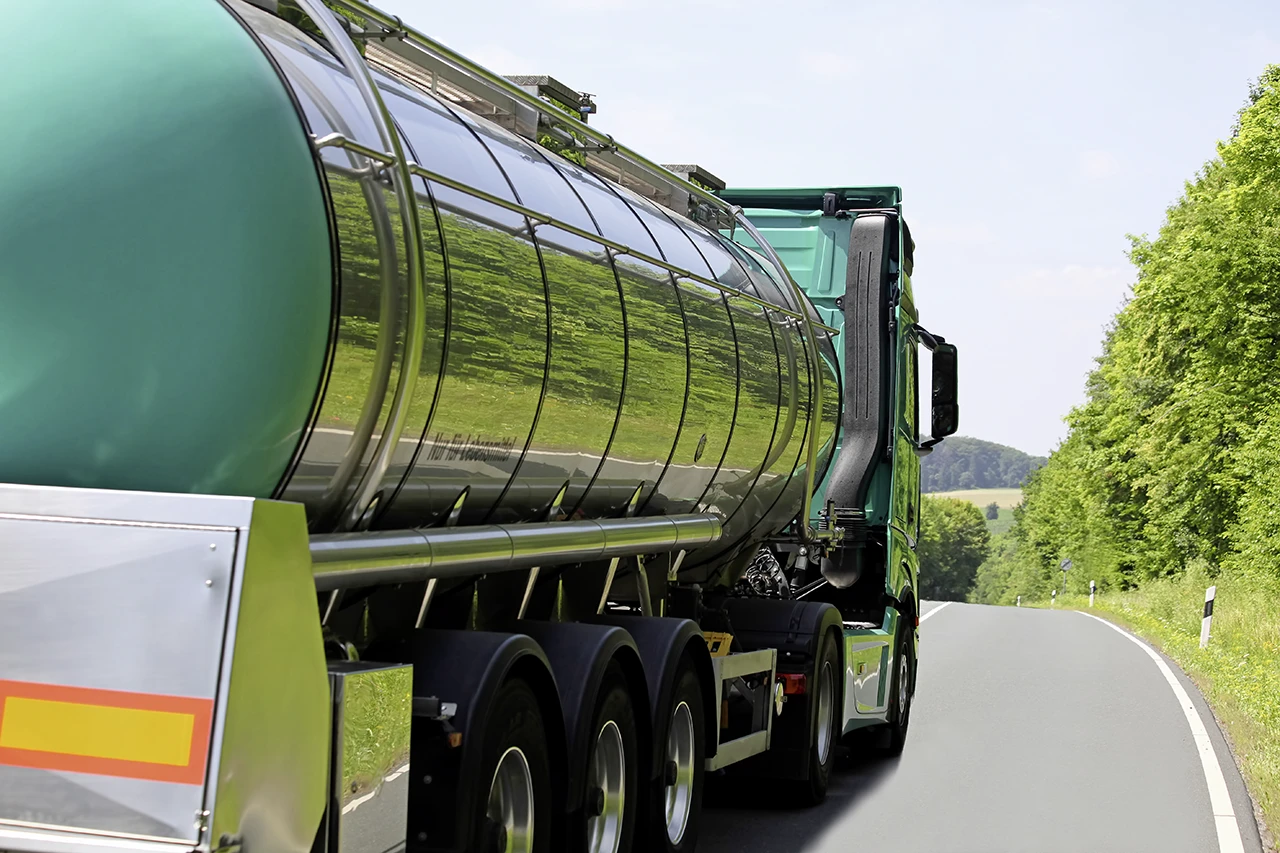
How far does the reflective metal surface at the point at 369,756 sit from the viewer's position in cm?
414

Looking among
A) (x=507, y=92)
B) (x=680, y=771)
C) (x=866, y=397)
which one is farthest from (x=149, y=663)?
(x=866, y=397)

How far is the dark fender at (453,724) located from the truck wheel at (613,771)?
91cm

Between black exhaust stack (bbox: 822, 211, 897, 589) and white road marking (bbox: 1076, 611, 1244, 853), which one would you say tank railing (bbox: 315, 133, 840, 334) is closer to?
black exhaust stack (bbox: 822, 211, 897, 589)

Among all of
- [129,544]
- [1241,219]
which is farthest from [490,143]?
[1241,219]

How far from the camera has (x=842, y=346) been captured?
11836 mm

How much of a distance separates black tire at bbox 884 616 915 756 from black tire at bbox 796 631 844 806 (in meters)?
1.88

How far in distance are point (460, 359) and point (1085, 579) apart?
73298 millimetres

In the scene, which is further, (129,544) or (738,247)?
(738,247)

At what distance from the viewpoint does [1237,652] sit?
20.9 m

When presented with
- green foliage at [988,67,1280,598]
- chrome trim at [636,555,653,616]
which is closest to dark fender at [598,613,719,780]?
chrome trim at [636,555,653,616]

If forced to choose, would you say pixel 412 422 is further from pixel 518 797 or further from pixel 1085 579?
pixel 1085 579

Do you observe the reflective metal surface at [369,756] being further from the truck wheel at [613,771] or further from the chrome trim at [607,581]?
the chrome trim at [607,581]

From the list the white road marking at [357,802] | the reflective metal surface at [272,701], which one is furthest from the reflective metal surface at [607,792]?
the reflective metal surface at [272,701]

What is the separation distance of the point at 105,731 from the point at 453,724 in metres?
1.39
